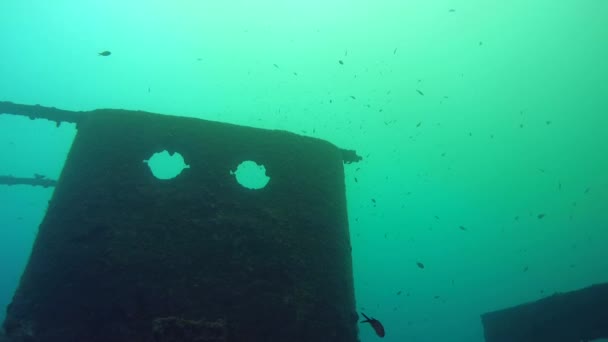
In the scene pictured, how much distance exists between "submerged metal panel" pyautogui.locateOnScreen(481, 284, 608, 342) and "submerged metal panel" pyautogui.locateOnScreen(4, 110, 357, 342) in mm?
8691

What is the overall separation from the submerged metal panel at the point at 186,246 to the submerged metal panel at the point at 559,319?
8691mm

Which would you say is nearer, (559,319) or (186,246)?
(186,246)

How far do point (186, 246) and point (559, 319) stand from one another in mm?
11175

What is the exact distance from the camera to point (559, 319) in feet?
36.6

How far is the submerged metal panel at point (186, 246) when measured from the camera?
452 cm

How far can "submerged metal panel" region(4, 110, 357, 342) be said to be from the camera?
178 inches

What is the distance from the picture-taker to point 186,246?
5.01 metres

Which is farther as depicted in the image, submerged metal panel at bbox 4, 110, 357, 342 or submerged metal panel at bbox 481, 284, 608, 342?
submerged metal panel at bbox 481, 284, 608, 342

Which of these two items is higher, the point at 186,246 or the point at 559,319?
the point at 559,319

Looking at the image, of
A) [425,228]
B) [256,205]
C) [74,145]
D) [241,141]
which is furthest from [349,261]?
[425,228]

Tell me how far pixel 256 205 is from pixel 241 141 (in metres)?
1.07

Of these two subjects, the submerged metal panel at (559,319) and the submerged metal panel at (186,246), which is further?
the submerged metal panel at (559,319)

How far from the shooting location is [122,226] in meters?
4.96

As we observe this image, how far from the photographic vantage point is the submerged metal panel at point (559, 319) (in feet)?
34.2
